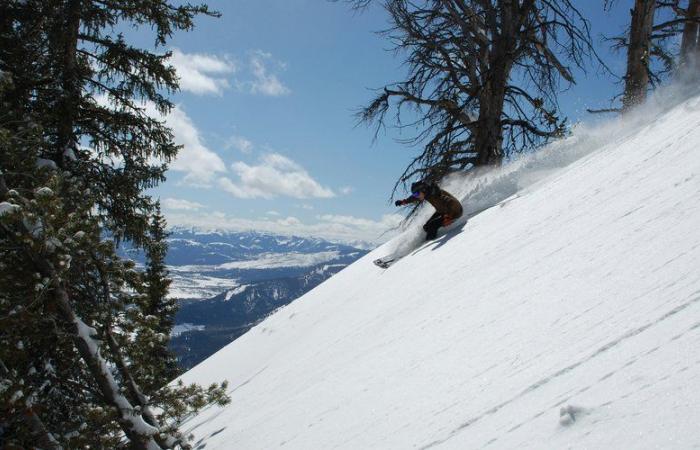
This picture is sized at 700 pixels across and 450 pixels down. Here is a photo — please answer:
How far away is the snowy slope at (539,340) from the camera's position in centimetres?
158

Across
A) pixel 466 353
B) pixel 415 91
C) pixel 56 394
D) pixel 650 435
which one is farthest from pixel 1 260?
pixel 415 91

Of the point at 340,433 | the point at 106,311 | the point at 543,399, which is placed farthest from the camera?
the point at 106,311

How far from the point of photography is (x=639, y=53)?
26.7 feet

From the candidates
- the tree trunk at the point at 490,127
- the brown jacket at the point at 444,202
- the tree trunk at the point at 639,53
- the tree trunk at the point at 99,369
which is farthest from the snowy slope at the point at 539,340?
the tree trunk at the point at 490,127

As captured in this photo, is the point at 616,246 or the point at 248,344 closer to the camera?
the point at 616,246

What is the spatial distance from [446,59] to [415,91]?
3.86 feet

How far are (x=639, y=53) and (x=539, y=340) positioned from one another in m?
8.66

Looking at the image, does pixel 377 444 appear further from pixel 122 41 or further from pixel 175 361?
pixel 175 361

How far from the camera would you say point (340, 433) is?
2.68m

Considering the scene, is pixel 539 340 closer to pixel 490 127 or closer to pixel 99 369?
pixel 99 369

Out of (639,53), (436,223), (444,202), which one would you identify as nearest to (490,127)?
(639,53)

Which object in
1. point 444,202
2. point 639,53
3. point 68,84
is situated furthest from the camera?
point 639,53

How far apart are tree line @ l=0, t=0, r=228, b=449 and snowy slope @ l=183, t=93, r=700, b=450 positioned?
1.47 metres

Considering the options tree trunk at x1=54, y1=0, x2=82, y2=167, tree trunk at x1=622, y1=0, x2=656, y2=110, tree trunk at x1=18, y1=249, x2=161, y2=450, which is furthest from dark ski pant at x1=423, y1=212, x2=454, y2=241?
tree trunk at x1=54, y1=0, x2=82, y2=167
